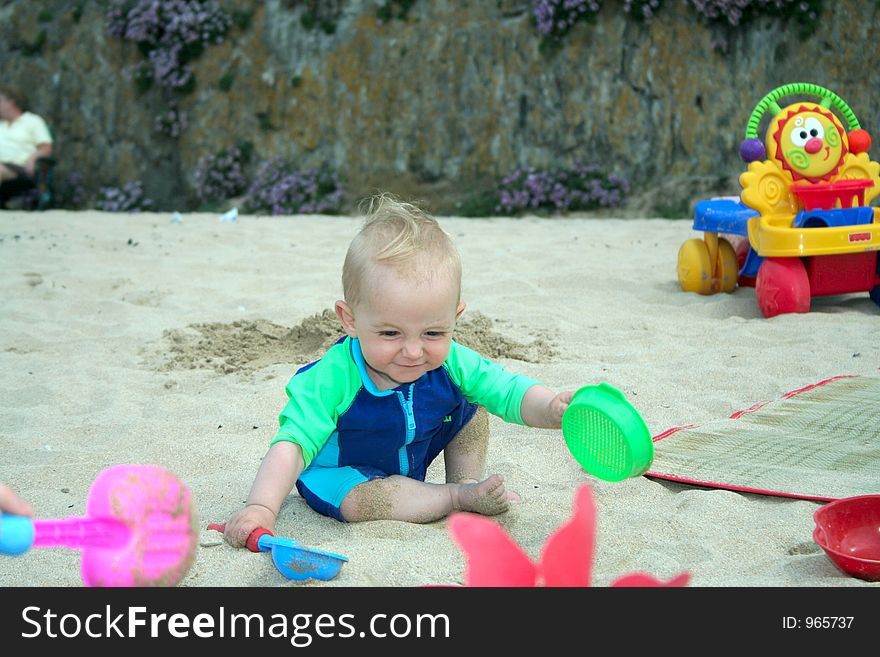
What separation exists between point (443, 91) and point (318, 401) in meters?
7.22

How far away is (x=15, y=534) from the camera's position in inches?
53.5

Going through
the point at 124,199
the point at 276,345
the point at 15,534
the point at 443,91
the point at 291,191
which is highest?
the point at 443,91

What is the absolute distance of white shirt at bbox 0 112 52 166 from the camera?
9258 millimetres

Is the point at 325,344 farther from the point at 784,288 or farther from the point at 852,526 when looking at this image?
the point at 852,526

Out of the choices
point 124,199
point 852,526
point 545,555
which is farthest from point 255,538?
point 124,199

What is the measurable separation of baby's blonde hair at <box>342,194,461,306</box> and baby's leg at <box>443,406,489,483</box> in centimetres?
46

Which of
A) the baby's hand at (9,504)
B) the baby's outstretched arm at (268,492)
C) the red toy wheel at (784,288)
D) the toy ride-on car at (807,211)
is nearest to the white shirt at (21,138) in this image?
the toy ride-on car at (807,211)

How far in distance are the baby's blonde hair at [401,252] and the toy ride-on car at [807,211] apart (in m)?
2.54

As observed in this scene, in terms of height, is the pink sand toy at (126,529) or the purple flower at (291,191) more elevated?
the pink sand toy at (126,529)

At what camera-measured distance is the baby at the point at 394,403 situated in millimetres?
2158

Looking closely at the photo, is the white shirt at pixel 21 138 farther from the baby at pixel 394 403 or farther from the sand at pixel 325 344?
the baby at pixel 394 403

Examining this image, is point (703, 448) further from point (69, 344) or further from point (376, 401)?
point (69, 344)
